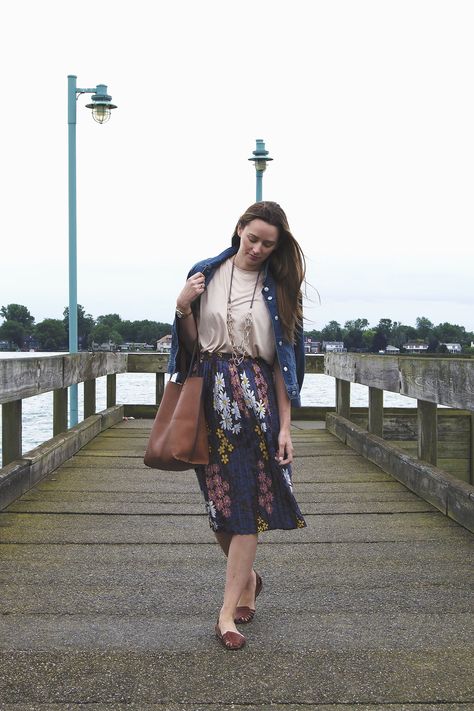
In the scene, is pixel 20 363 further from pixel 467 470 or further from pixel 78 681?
pixel 467 470

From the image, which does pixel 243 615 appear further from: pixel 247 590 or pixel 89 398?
pixel 89 398

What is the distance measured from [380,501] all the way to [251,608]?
8.16 feet

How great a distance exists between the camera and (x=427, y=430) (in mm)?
5934

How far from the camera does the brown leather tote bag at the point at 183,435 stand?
11.3 feet

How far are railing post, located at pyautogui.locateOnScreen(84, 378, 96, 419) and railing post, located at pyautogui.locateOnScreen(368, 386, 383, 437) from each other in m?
2.56

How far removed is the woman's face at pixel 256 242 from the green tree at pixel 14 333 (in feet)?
91.4

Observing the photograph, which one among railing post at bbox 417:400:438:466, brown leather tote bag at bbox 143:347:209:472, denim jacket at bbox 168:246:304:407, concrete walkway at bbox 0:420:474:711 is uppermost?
denim jacket at bbox 168:246:304:407

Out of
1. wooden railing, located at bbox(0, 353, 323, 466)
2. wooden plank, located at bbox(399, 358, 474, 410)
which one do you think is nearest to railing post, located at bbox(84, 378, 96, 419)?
wooden railing, located at bbox(0, 353, 323, 466)

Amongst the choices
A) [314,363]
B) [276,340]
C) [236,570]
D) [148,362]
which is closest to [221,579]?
[236,570]

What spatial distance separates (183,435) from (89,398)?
5684 mm

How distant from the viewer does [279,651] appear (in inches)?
126

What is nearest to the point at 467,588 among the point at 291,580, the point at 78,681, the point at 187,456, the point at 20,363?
the point at 291,580

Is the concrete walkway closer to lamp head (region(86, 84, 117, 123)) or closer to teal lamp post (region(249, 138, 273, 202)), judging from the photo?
lamp head (region(86, 84, 117, 123))

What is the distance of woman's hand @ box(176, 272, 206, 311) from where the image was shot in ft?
11.5
